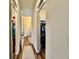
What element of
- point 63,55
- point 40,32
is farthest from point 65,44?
point 40,32
